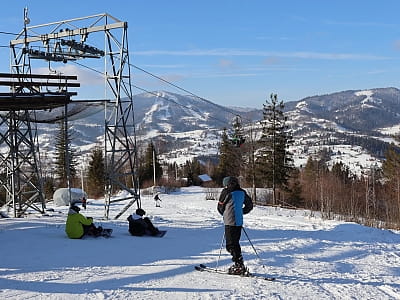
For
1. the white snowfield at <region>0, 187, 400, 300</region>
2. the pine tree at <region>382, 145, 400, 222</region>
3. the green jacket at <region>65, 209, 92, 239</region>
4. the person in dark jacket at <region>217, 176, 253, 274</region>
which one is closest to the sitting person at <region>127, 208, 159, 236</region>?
the white snowfield at <region>0, 187, 400, 300</region>

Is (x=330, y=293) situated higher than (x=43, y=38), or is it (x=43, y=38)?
(x=43, y=38)

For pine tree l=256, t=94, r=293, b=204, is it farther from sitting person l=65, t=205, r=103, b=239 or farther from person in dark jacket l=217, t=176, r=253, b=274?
person in dark jacket l=217, t=176, r=253, b=274

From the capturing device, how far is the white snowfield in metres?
6.88

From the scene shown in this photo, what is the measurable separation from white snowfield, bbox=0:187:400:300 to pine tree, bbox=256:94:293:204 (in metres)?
32.1

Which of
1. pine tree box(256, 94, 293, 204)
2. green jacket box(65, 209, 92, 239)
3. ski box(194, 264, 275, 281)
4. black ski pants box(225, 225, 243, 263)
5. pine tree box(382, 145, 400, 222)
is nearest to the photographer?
ski box(194, 264, 275, 281)

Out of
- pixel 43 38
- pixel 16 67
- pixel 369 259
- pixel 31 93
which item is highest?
pixel 43 38

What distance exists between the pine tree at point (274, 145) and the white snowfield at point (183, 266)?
32103mm

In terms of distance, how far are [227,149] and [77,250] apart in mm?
54397

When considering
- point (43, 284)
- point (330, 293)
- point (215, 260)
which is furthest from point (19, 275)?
point (330, 293)

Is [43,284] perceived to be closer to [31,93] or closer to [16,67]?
[31,93]

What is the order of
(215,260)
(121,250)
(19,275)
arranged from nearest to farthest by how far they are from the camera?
(19,275), (215,260), (121,250)

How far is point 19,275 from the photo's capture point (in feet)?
24.8

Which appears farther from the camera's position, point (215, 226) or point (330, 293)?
point (215, 226)

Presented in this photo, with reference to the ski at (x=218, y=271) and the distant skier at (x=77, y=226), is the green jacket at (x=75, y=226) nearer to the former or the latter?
the distant skier at (x=77, y=226)
